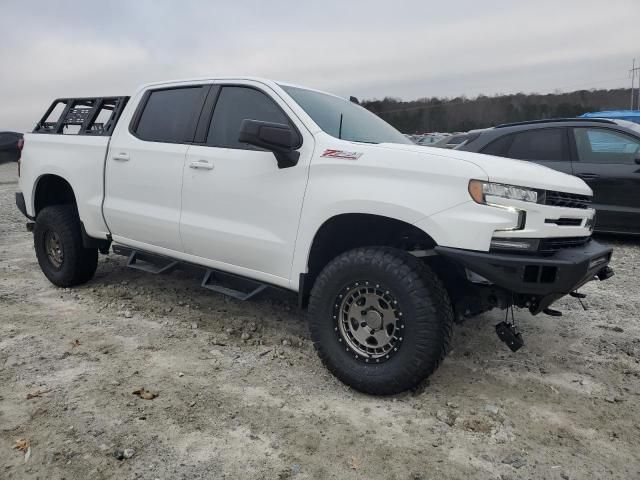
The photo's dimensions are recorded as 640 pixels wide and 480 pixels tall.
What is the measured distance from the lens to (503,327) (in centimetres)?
285

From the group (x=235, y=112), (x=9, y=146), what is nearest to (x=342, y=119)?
(x=235, y=112)

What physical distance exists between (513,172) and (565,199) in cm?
40

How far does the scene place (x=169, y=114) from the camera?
415cm

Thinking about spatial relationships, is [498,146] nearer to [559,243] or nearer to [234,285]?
[559,243]

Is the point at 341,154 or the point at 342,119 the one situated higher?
the point at 342,119

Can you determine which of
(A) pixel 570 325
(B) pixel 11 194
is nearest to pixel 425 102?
(B) pixel 11 194

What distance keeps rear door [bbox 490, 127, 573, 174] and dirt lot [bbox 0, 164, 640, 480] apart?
2.74m

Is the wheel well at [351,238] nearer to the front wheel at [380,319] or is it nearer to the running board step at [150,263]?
the front wheel at [380,319]

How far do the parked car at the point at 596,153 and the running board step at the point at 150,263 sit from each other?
4427mm

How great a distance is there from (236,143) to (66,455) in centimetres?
217

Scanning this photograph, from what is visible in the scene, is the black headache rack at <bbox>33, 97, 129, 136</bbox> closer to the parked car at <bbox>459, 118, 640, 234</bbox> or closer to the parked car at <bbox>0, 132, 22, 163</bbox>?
the parked car at <bbox>459, 118, 640, 234</bbox>

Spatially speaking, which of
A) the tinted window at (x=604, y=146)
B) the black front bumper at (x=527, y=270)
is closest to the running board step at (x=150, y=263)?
the black front bumper at (x=527, y=270)

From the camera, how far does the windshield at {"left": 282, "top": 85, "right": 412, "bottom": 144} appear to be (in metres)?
3.46

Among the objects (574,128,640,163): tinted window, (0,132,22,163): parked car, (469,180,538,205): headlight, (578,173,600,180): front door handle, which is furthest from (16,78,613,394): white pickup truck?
(0,132,22,163): parked car
